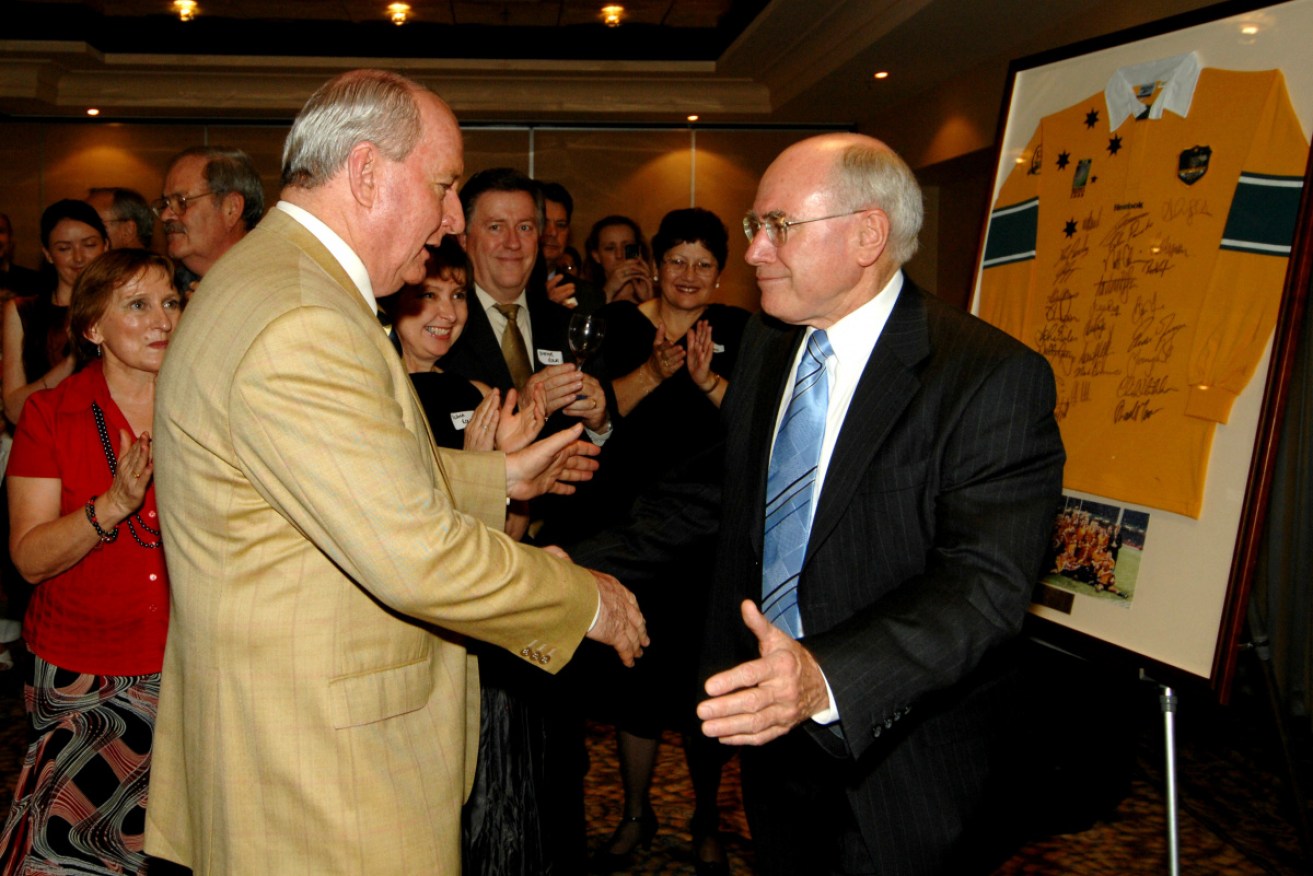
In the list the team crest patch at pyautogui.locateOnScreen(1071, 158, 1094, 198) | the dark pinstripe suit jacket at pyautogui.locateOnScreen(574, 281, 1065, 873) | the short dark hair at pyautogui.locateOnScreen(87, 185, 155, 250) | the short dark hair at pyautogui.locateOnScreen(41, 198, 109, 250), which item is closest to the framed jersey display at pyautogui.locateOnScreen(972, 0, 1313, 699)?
the team crest patch at pyautogui.locateOnScreen(1071, 158, 1094, 198)

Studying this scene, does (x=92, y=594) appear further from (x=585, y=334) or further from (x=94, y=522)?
(x=585, y=334)

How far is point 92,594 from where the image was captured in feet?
8.04

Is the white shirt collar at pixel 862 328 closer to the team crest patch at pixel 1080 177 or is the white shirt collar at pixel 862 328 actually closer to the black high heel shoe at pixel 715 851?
the team crest patch at pixel 1080 177

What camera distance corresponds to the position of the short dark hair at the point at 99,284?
8.43ft

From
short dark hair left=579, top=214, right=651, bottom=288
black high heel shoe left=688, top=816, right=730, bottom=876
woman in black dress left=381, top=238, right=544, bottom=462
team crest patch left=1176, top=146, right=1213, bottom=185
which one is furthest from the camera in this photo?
short dark hair left=579, top=214, right=651, bottom=288

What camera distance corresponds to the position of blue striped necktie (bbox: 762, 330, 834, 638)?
1970 millimetres

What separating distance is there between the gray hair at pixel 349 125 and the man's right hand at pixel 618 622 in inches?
31.3

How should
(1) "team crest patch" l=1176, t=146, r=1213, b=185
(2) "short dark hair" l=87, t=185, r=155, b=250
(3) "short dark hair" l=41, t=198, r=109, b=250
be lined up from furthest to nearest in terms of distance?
1. (2) "short dark hair" l=87, t=185, r=155, b=250
2. (3) "short dark hair" l=41, t=198, r=109, b=250
3. (1) "team crest patch" l=1176, t=146, r=1213, b=185

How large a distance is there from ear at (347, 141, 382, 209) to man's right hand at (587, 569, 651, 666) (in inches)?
28.9

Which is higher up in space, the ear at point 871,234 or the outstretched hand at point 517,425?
the ear at point 871,234

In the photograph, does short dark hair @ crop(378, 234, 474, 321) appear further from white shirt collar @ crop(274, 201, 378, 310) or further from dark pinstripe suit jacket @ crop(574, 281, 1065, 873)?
dark pinstripe suit jacket @ crop(574, 281, 1065, 873)

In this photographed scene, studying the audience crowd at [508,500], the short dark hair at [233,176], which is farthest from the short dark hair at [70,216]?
the short dark hair at [233,176]

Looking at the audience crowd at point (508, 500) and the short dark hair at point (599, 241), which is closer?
the audience crowd at point (508, 500)

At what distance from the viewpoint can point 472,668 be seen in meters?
1.89
